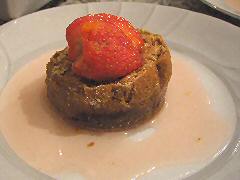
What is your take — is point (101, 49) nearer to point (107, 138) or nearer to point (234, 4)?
point (107, 138)

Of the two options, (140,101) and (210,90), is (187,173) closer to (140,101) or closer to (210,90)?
(140,101)

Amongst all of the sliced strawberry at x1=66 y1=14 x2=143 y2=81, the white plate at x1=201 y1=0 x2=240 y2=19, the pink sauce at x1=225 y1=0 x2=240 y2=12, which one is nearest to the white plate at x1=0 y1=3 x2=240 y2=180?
the white plate at x1=201 y1=0 x2=240 y2=19

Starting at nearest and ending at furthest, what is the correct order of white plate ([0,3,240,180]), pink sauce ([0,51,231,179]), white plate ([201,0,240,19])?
pink sauce ([0,51,231,179])
white plate ([0,3,240,180])
white plate ([201,0,240,19])

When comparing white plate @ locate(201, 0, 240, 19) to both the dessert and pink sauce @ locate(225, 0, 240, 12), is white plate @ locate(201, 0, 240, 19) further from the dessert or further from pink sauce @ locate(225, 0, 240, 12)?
the dessert

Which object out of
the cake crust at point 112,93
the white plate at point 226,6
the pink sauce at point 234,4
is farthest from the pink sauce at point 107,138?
the pink sauce at point 234,4

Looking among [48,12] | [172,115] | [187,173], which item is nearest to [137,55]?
[172,115]

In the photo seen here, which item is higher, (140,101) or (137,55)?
(137,55)
